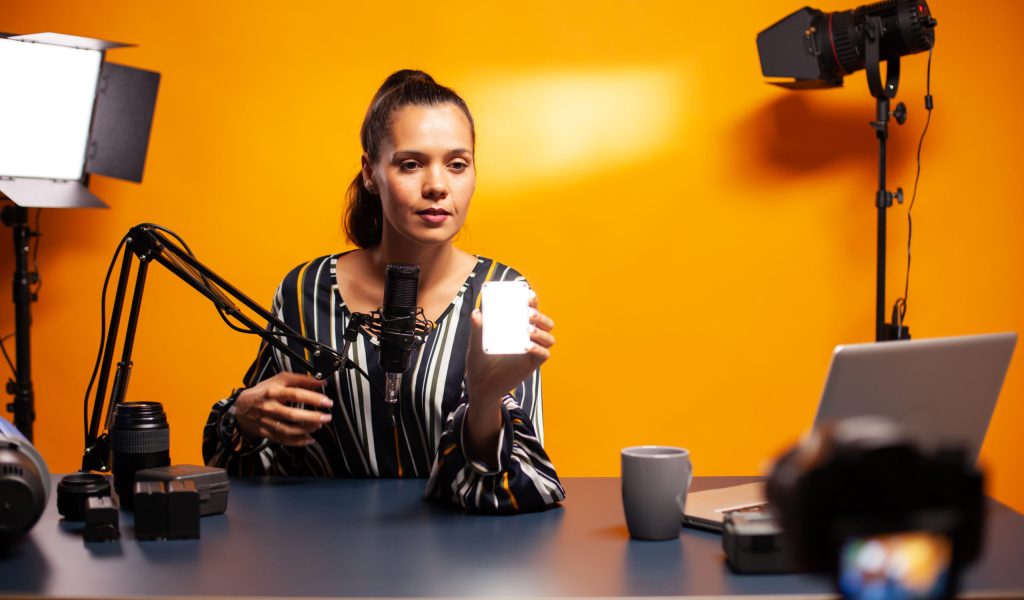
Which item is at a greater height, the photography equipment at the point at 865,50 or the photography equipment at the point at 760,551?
the photography equipment at the point at 865,50

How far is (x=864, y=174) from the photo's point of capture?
3229 mm

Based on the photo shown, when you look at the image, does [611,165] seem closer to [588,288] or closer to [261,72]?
[588,288]

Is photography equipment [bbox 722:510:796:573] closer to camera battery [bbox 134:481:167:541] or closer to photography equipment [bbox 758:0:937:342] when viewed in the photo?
camera battery [bbox 134:481:167:541]

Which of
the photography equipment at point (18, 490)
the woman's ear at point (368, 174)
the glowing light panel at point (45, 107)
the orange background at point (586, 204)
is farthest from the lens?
the orange background at point (586, 204)

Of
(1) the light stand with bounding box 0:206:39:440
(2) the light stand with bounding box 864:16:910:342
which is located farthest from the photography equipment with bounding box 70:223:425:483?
(2) the light stand with bounding box 864:16:910:342

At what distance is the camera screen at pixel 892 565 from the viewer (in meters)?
0.59

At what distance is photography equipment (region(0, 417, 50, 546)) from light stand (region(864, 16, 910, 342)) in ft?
7.79

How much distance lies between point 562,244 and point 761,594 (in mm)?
2306

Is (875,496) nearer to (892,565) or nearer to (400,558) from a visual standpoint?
(892,565)

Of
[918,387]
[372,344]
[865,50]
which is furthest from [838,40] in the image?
[918,387]

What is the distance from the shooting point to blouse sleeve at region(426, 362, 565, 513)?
4.54 feet

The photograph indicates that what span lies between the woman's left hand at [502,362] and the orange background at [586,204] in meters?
1.83

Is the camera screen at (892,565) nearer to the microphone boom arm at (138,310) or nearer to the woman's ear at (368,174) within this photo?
the microphone boom arm at (138,310)

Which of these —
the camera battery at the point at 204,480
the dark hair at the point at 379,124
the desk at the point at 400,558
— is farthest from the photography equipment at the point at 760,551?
the dark hair at the point at 379,124
